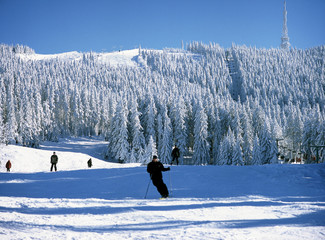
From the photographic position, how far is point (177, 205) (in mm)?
8281

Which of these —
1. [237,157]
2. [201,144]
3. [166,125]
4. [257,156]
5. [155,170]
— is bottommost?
[237,157]

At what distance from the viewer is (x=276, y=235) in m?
5.14

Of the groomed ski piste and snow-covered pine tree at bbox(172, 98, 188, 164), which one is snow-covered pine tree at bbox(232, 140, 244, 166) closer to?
snow-covered pine tree at bbox(172, 98, 188, 164)

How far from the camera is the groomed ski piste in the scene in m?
5.45

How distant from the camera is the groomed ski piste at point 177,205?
5453 mm

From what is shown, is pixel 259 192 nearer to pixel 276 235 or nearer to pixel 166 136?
pixel 276 235

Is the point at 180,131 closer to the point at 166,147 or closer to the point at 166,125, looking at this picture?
the point at 166,125

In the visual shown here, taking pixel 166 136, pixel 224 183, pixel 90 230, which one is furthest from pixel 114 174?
pixel 166 136

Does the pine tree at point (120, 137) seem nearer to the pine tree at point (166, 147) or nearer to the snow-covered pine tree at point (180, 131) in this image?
the pine tree at point (166, 147)

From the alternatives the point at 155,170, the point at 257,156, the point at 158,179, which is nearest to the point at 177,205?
the point at 158,179

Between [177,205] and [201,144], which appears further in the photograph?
[201,144]

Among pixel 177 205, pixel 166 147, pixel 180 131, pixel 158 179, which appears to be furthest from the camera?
pixel 180 131

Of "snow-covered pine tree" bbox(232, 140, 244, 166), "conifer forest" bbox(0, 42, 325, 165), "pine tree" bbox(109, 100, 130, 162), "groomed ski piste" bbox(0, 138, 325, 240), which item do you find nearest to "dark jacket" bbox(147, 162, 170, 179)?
"groomed ski piste" bbox(0, 138, 325, 240)

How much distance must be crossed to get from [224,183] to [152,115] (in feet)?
151
